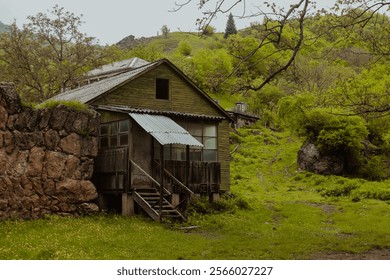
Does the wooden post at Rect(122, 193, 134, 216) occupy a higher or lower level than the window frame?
lower

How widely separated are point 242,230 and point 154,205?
445 cm

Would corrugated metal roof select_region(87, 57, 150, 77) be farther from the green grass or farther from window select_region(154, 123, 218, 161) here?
window select_region(154, 123, 218, 161)

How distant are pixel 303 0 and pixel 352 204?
1698cm

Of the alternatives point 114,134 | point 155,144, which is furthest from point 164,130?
point 114,134

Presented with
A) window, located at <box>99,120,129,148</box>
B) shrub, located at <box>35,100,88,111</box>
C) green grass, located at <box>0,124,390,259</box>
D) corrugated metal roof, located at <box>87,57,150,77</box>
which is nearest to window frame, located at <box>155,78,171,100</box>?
window, located at <box>99,120,129,148</box>

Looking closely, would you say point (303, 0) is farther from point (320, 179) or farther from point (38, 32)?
point (38, 32)

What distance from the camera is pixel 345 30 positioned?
1648 centimetres

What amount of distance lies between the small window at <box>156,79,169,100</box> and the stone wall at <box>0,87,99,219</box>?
586 cm

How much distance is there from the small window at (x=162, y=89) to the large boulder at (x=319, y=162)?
17.3 meters

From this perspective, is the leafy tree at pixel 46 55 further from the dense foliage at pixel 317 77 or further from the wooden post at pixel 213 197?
the wooden post at pixel 213 197

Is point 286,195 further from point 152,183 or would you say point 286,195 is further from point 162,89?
point 152,183

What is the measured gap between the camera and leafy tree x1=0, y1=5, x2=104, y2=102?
44656 millimetres

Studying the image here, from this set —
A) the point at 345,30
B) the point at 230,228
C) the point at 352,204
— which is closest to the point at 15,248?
the point at 230,228

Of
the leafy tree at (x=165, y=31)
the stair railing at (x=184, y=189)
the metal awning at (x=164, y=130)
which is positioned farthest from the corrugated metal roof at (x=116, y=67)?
the leafy tree at (x=165, y=31)
